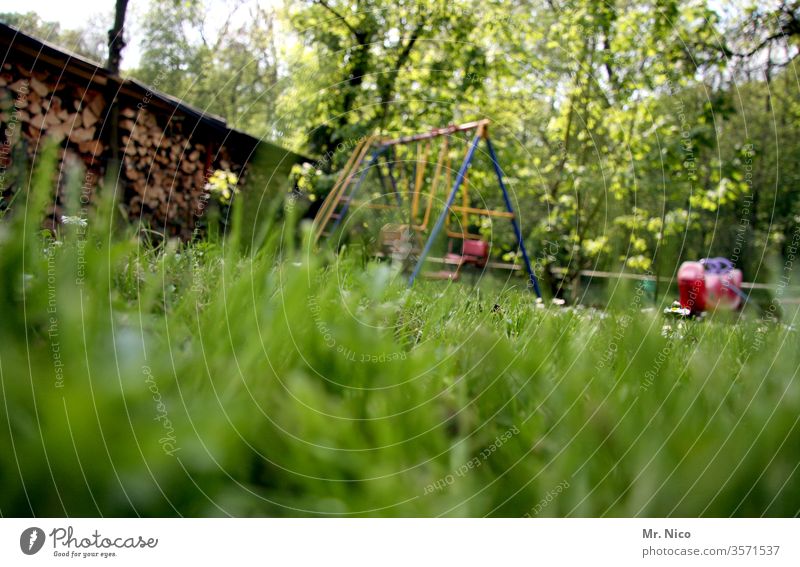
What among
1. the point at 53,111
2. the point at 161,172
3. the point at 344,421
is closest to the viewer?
the point at 344,421

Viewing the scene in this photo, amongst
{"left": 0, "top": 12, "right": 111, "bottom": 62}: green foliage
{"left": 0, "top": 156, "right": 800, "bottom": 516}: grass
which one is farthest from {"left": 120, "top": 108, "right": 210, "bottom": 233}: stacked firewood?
{"left": 0, "top": 156, "right": 800, "bottom": 516}: grass

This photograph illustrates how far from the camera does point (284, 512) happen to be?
0.45m

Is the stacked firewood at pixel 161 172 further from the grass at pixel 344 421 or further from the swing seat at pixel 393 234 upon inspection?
the grass at pixel 344 421

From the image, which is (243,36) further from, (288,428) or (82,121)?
(288,428)

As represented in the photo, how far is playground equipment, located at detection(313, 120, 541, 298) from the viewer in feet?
9.12

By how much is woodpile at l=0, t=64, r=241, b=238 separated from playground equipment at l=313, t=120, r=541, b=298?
21.0 inches

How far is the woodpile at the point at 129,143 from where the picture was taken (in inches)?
80.4

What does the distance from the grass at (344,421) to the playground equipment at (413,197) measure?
4.81ft

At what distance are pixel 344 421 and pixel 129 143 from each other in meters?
2.04

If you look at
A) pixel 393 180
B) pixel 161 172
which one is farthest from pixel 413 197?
pixel 161 172

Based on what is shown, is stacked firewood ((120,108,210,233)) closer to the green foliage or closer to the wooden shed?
the wooden shed

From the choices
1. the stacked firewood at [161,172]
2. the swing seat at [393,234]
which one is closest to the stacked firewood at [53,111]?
the stacked firewood at [161,172]

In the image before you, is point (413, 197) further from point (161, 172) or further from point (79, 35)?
point (79, 35)

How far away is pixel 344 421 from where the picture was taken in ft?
1.42
